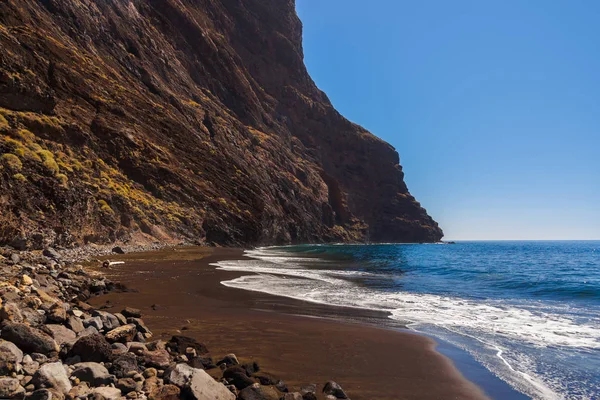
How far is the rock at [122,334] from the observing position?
22.1 ft

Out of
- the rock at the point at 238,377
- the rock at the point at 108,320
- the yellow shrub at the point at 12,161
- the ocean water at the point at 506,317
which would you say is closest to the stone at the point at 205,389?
the rock at the point at 238,377

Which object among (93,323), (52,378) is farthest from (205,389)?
(93,323)

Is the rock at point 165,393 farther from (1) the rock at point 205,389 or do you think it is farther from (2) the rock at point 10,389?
(2) the rock at point 10,389

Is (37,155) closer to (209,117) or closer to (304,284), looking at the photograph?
(304,284)

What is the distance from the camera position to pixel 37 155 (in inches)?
976

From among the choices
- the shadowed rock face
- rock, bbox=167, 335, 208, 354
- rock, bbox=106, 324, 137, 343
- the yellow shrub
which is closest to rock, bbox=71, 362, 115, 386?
rock, bbox=106, 324, 137, 343

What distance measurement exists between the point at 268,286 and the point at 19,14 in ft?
160

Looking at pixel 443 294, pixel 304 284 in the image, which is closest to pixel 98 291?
pixel 304 284

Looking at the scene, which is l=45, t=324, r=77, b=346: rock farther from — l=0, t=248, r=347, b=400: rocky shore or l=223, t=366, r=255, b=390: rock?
l=223, t=366, r=255, b=390: rock

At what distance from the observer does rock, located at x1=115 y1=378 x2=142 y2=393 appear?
4.96 metres

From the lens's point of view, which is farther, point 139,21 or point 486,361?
point 139,21

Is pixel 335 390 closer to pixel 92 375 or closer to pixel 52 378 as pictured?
pixel 92 375

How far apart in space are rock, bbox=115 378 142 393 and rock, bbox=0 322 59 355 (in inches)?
53.8

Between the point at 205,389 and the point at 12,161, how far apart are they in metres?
23.9
